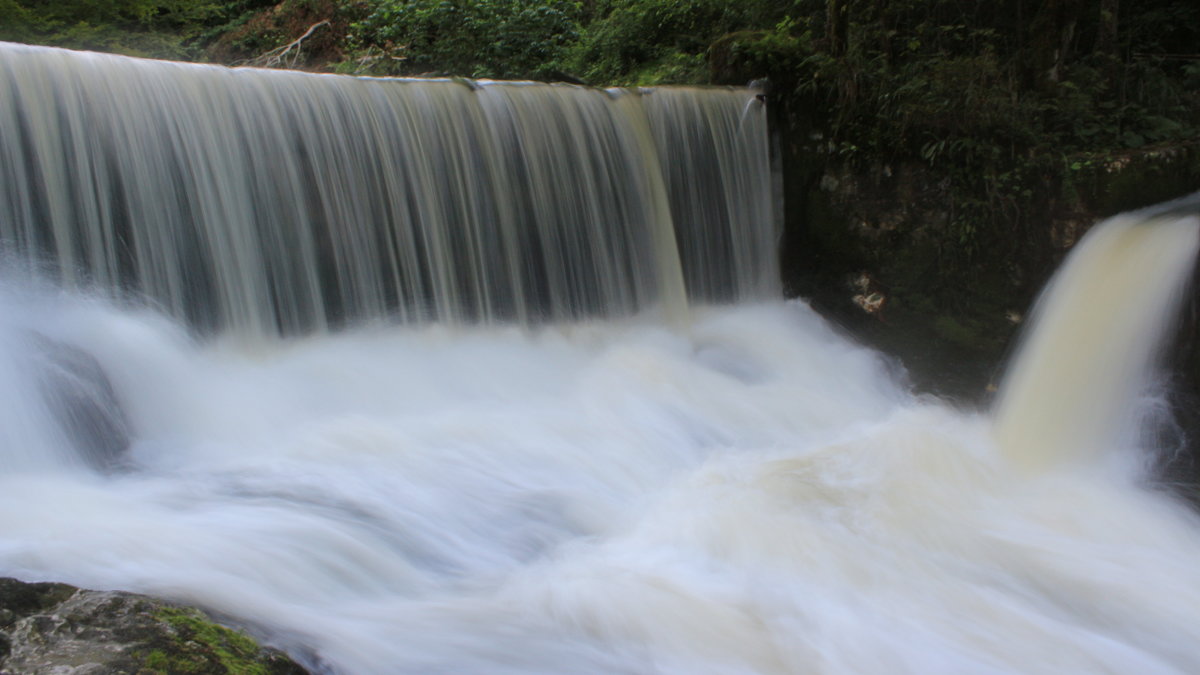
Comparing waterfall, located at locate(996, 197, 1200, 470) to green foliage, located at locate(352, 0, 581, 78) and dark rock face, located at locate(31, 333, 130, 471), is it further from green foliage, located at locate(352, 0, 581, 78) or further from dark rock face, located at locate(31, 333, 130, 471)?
green foliage, located at locate(352, 0, 581, 78)

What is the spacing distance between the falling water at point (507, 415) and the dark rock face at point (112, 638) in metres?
0.27

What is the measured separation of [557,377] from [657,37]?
6828 millimetres

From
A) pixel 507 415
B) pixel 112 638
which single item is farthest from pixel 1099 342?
pixel 112 638

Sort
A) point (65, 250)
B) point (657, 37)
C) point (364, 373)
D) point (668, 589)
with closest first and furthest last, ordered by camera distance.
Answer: point (668, 589) → point (65, 250) → point (364, 373) → point (657, 37)

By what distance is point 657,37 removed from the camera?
36.8 feet

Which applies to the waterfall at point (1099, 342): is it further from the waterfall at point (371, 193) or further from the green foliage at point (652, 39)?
the green foliage at point (652, 39)

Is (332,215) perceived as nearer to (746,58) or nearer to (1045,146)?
(746,58)

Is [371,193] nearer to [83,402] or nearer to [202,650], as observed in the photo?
[83,402]

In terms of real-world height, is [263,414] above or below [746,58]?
below

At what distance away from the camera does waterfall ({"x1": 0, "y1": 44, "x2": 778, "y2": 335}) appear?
475 cm

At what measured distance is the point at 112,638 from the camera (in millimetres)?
2283

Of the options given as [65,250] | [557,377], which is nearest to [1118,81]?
[557,377]

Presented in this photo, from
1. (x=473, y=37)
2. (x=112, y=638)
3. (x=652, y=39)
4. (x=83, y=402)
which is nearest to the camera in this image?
(x=112, y=638)

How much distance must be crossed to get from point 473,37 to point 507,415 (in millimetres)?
7904
